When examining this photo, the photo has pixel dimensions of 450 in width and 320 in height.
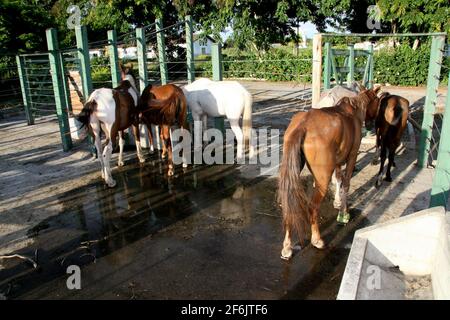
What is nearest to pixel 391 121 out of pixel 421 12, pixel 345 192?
pixel 345 192

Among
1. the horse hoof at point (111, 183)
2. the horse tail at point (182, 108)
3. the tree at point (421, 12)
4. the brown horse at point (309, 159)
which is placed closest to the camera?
the brown horse at point (309, 159)

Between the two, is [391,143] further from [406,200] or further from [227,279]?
[227,279]

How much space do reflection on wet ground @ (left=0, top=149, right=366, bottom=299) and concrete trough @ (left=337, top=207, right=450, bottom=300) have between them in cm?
39

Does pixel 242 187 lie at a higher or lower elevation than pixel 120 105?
lower

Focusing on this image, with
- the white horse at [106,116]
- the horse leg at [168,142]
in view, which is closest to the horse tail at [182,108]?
the horse leg at [168,142]

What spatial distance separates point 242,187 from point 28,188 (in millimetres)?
3388

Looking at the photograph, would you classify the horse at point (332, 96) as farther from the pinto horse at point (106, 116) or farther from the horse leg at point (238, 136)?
the pinto horse at point (106, 116)

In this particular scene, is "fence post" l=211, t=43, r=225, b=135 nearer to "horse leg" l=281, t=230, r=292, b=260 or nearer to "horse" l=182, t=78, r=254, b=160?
"horse" l=182, t=78, r=254, b=160

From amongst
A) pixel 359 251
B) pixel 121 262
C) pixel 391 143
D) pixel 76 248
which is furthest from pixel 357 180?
pixel 76 248

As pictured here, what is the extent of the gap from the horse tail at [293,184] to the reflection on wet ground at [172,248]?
0.46 meters

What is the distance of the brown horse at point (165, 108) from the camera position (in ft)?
19.2

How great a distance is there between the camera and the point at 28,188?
5562 mm

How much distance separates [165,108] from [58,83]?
8.19 feet

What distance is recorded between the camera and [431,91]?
5.55 metres
